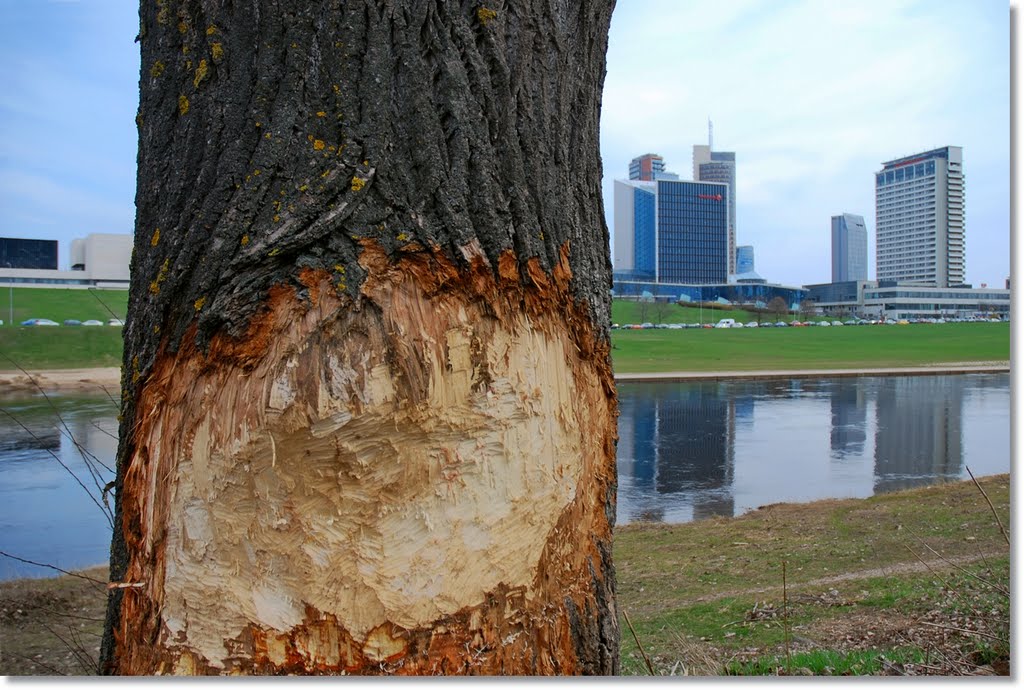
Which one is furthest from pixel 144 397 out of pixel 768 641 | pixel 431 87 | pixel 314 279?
pixel 768 641

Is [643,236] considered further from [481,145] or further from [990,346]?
[481,145]

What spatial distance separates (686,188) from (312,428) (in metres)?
127

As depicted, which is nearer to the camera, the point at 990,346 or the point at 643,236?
the point at 990,346

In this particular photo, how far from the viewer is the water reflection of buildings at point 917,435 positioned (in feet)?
42.4

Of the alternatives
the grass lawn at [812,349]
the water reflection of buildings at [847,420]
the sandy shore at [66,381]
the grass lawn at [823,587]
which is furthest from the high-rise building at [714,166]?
the grass lawn at [823,587]

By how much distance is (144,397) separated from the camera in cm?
147

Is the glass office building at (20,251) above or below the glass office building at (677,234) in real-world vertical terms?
below

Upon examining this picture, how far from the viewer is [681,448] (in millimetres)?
15664

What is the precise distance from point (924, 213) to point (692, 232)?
382 ft

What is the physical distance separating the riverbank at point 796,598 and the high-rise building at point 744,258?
469 ft

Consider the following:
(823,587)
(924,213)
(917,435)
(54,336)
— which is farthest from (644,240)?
(823,587)

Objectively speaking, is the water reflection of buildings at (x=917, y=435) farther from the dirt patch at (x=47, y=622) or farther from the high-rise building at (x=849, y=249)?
the high-rise building at (x=849, y=249)

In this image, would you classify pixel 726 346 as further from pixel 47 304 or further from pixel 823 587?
pixel 823 587

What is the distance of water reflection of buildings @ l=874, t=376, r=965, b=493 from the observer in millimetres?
12929
